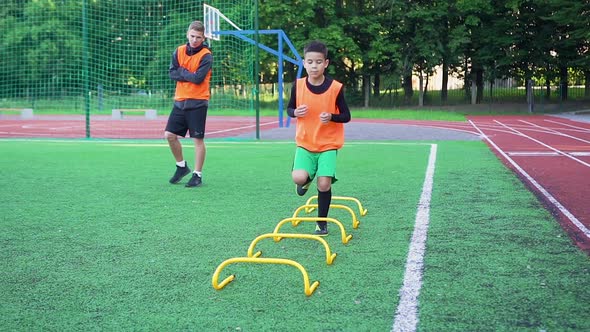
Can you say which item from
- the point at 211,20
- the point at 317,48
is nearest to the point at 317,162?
the point at 317,48

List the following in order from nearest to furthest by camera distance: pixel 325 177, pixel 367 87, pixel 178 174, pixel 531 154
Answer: pixel 325 177 < pixel 178 174 < pixel 531 154 < pixel 367 87

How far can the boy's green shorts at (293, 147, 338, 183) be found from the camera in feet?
19.0

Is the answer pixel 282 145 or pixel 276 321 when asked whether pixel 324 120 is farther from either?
pixel 282 145

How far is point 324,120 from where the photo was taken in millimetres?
5633

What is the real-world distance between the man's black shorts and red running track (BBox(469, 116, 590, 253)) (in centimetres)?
421

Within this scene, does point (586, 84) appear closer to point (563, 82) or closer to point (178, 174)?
point (563, 82)

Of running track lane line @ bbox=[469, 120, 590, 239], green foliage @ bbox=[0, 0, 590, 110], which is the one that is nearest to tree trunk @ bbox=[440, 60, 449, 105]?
green foliage @ bbox=[0, 0, 590, 110]

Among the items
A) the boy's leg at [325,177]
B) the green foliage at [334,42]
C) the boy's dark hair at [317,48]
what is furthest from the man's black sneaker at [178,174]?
the green foliage at [334,42]

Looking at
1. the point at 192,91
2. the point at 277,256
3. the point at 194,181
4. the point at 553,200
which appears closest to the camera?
the point at 277,256

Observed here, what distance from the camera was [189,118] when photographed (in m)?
8.70

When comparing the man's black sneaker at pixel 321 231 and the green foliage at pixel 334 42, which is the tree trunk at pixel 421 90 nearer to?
the green foliage at pixel 334 42

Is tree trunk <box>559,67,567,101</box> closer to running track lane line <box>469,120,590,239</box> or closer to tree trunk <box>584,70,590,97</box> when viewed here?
tree trunk <box>584,70,590,97</box>

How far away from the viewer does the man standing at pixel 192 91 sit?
8531 millimetres

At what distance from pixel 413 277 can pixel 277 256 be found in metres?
1.10
